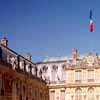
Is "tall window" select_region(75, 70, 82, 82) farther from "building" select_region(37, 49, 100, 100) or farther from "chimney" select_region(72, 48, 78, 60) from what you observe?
"chimney" select_region(72, 48, 78, 60)

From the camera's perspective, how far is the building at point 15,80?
46.2 metres

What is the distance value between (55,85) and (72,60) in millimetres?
5856

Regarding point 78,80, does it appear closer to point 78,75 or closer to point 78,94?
point 78,75

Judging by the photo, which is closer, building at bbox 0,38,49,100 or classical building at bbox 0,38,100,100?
building at bbox 0,38,49,100

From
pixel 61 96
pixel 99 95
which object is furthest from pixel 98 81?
pixel 61 96

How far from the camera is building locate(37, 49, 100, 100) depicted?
6712cm

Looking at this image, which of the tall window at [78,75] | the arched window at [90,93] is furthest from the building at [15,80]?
the arched window at [90,93]

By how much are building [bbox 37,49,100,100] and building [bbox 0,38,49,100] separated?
6.41 m

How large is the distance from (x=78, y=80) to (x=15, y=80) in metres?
20.6

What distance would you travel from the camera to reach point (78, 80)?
224 ft

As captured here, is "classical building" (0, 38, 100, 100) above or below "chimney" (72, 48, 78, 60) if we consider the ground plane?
below

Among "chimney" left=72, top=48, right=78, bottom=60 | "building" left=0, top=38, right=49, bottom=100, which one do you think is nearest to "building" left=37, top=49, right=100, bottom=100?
"chimney" left=72, top=48, right=78, bottom=60

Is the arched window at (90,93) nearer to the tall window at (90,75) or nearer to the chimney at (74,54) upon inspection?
the tall window at (90,75)

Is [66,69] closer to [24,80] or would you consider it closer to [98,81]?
[98,81]
